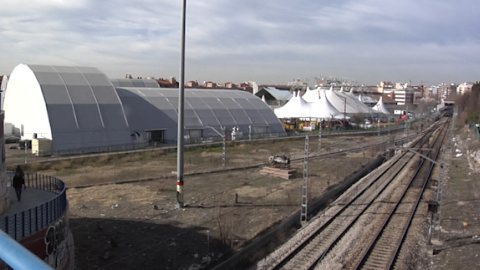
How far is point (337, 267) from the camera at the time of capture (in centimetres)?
1451

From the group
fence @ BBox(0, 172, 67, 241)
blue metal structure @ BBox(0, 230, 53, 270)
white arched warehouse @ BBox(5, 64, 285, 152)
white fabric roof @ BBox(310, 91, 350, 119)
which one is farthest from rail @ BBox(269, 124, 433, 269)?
white fabric roof @ BBox(310, 91, 350, 119)

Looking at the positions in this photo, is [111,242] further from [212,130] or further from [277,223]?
[212,130]

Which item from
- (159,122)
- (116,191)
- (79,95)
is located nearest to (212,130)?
(159,122)

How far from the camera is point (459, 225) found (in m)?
20.4

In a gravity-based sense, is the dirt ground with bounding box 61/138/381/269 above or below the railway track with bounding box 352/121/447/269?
above

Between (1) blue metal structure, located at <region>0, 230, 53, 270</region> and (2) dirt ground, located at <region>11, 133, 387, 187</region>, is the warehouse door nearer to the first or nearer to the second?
(2) dirt ground, located at <region>11, 133, 387, 187</region>

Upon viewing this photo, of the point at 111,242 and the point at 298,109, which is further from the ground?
the point at 298,109

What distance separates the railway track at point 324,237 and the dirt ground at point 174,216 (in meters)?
1.73

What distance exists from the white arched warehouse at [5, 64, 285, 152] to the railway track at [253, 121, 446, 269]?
81.3 feet

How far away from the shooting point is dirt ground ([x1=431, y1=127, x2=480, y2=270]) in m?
15.8

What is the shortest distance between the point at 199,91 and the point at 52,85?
75.0 ft

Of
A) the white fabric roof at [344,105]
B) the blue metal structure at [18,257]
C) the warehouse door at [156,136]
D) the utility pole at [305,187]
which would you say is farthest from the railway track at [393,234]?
the white fabric roof at [344,105]

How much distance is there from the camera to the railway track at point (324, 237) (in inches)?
589

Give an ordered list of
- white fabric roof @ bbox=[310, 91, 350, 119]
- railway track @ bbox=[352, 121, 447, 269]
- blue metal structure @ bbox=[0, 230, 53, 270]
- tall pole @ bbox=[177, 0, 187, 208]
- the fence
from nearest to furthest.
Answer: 1. blue metal structure @ bbox=[0, 230, 53, 270]
2. the fence
3. railway track @ bbox=[352, 121, 447, 269]
4. tall pole @ bbox=[177, 0, 187, 208]
5. white fabric roof @ bbox=[310, 91, 350, 119]
